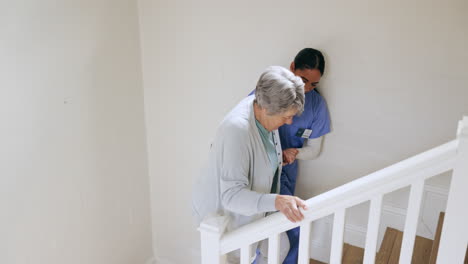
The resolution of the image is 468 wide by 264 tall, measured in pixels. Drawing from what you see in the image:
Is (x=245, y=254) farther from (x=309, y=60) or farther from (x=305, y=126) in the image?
(x=309, y=60)

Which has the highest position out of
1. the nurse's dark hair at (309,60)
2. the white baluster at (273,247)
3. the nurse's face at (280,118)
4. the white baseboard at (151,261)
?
the nurse's dark hair at (309,60)

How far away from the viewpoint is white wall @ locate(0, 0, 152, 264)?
2109 millimetres

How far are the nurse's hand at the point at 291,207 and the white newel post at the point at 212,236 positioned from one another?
287mm

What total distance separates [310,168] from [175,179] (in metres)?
0.99

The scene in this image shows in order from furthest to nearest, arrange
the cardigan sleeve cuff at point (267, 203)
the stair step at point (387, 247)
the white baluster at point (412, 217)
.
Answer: the stair step at point (387, 247), the cardigan sleeve cuff at point (267, 203), the white baluster at point (412, 217)

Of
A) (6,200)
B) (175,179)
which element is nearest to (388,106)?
(175,179)

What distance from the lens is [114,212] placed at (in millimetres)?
2861

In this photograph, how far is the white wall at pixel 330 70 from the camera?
214 cm

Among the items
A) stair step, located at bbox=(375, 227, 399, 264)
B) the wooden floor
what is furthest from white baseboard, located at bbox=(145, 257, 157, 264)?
stair step, located at bbox=(375, 227, 399, 264)

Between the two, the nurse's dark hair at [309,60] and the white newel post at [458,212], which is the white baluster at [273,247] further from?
the nurse's dark hair at [309,60]

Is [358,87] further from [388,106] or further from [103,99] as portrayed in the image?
[103,99]

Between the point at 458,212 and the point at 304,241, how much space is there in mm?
535

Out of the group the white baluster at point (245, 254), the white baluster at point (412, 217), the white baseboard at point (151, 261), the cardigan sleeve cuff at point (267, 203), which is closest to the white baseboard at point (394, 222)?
the white baluster at point (245, 254)

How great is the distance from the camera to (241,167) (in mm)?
1735
